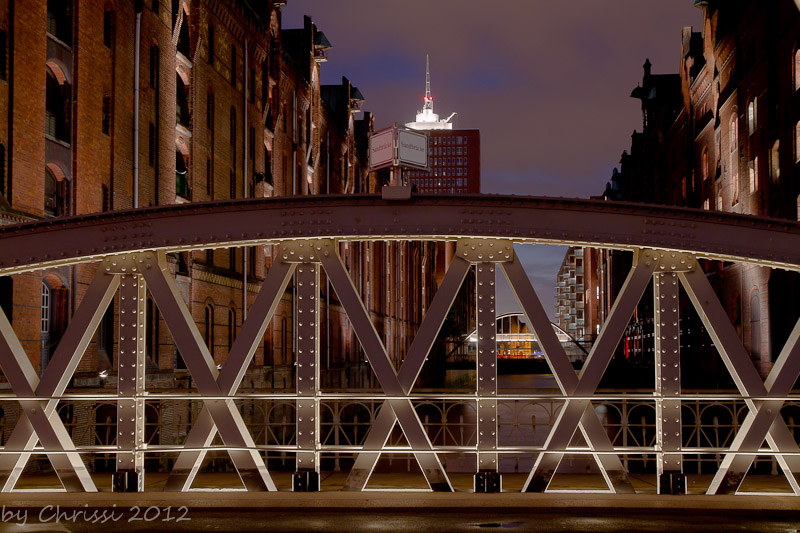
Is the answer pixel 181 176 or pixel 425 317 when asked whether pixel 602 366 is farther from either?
pixel 181 176

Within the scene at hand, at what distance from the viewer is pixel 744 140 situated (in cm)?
4150

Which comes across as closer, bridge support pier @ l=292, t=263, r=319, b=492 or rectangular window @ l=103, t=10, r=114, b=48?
bridge support pier @ l=292, t=263, r=319, b=492

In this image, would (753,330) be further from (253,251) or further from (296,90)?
(296,90)

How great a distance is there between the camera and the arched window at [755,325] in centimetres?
3919

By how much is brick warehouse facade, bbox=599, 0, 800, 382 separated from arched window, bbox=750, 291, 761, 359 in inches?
1.8

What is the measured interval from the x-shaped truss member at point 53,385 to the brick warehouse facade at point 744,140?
29950mm

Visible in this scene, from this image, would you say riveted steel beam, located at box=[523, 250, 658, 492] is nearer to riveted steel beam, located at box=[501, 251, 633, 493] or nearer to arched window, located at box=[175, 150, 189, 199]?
riveted steel beam, located at box=[501, 251, 633, 493]

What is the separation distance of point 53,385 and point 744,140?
38515mm

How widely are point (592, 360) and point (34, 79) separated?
17.9 metres

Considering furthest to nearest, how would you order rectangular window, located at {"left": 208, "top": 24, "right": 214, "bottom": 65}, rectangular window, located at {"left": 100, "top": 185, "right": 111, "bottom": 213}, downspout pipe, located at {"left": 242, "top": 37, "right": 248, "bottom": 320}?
downspout pipe, located at {"left": 242, "top": 37, "right": 248, "bottom": 320} → rectangular window, located at {"left": 208, "top": 24, "right": 214, "bottom": 65} → rectangular window, located at {"left": 100, "top": 185, "right": 111, "bottom": 213}

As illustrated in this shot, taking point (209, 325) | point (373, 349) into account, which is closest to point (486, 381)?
point (373, 349)

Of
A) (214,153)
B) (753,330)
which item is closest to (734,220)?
(214,153)

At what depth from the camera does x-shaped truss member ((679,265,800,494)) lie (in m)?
9.36

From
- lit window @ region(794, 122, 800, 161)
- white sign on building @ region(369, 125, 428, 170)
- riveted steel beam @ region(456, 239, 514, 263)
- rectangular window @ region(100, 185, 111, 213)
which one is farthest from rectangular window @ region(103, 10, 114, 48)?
lit window @ region(794, 122, 800, 161)
